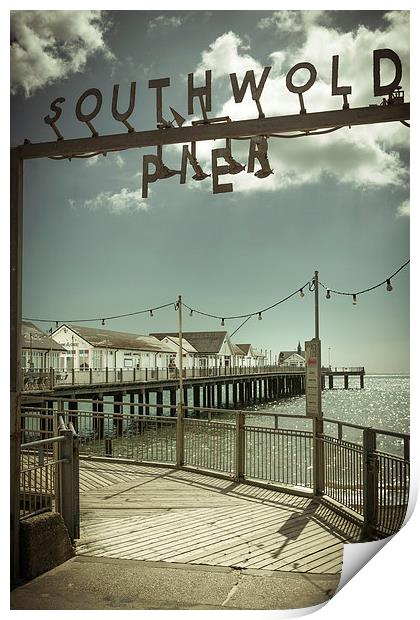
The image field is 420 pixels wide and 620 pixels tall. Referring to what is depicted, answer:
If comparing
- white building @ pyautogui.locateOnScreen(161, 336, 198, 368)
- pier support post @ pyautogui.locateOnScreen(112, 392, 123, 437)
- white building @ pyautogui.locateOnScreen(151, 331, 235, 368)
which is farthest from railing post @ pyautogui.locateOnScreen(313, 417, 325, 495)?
white building @ pyautogui.locateOnScreen(151, 331, 235, 368)

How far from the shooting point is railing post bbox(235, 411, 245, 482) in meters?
6.30

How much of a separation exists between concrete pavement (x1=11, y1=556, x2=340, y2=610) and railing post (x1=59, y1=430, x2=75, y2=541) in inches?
16.6

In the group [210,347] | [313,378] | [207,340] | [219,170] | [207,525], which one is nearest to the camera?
[219,170]

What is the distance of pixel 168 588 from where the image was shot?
3402mm

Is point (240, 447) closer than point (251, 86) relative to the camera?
No

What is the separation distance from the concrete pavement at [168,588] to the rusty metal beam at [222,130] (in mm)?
2457

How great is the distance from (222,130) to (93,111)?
29.9 inches

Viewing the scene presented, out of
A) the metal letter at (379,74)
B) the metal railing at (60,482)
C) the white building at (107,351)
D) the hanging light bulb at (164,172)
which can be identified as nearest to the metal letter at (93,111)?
the hanging light bulb at (164,172)

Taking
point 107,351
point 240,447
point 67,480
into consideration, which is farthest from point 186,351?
point 67,480

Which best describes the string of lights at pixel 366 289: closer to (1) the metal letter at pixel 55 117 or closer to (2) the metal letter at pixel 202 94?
(2) the metal letter at pixel 202 94

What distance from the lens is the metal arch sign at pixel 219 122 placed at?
329 centimetres

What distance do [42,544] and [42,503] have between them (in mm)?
342

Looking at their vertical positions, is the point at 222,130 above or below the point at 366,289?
above

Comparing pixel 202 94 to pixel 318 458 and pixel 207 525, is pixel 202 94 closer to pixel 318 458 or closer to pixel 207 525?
pixel 207 525
